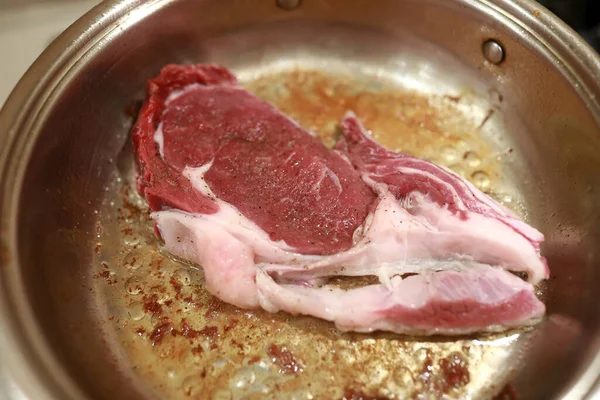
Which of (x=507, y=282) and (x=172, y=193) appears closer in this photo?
(x=507, y=282)

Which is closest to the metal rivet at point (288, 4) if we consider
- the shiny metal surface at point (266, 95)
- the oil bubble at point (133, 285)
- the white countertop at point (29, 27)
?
the shiny metal surface at point (266, 95)

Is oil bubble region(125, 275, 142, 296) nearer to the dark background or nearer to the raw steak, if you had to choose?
the raw steak

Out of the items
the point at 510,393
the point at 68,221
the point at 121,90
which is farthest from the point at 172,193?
the point at 510,393

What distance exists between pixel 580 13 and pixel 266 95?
1.81 metres

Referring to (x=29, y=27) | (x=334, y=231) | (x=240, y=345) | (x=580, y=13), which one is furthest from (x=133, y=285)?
(x=580, y=13)

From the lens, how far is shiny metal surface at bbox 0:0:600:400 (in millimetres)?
1726

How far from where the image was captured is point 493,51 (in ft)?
7.86

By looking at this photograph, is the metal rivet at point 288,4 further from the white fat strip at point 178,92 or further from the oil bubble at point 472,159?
the oil bubble at point 472,159

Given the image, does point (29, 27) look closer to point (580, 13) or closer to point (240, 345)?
point (240, 345)

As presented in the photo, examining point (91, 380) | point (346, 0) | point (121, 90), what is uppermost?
point (346, 0)

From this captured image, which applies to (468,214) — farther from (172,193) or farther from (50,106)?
(50,106)

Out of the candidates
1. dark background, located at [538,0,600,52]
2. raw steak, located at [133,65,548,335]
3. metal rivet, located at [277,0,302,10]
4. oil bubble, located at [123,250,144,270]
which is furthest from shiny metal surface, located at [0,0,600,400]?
dark background, located at [538,0,600,52]

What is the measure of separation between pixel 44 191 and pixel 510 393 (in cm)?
188

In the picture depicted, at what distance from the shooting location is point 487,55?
243 cm
